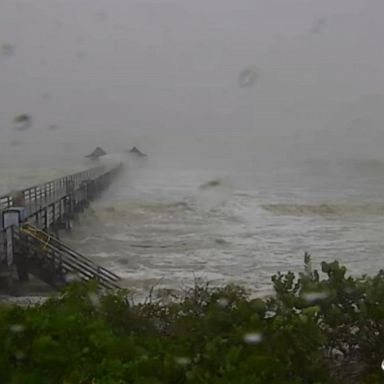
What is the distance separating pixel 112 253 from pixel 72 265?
30.5ft

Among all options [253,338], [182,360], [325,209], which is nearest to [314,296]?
[253,338]

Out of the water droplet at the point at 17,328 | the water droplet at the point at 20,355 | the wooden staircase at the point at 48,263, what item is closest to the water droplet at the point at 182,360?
the water droplet at the point at 20,355

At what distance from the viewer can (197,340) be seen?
5.89 meters

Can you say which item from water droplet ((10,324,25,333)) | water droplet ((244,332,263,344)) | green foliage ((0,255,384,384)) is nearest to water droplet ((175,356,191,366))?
green foliage ((0,255,384,384))

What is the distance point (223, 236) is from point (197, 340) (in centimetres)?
2697

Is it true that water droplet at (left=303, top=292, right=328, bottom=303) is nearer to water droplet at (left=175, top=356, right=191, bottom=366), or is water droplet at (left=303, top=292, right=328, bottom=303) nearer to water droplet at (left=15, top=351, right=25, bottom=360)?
water droplet at (left=175, top=356, right=191, bottom=366)

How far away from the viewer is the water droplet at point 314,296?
727 cm

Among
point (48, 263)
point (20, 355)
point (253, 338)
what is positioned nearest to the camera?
point (20, 355)

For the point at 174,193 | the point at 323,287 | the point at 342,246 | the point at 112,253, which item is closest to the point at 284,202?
the point at 174,193

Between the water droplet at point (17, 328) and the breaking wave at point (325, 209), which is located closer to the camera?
the water droplet at point (17, 328)

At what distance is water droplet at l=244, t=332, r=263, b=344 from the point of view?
5734 mm

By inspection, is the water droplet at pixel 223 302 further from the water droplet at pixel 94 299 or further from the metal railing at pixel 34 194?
the metal railing at pixel 34 194

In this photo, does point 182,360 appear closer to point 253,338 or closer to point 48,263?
point 253,338

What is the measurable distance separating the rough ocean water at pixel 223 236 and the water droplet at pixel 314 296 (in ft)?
36.0
